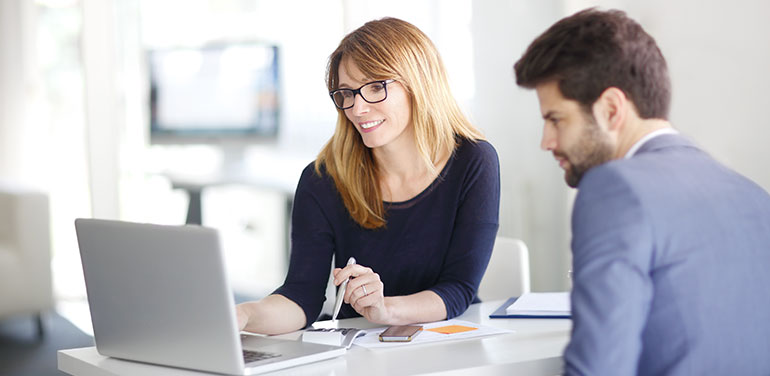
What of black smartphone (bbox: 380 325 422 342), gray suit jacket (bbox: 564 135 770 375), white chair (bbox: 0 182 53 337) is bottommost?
white chair (bbox: 0 182 53 337)

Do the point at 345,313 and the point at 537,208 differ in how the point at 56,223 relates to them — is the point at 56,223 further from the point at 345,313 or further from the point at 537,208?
the point at 537,208

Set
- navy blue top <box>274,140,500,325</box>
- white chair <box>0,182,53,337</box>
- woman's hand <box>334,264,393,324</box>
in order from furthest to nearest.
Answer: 1. white chair <box>0,182,53,337</box>
2. navy blue top <box>274,140,500,325</box>
3. woman's hand <box>334,264,393,324</box>

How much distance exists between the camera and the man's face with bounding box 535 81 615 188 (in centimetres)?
132

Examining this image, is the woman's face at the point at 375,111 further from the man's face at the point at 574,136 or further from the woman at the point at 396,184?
the man's face at the point at 574,136

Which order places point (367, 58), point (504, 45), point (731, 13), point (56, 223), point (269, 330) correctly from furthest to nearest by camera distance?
1. point (504, 45)
2. point (56, 223)
3. point (731, 13)
4. point (367, 58)
5. point (269, 330)

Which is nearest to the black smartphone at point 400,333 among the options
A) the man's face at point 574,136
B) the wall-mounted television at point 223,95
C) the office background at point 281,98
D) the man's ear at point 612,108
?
the man's face at point 574,136

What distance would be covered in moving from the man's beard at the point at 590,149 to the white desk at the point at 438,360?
1.19ft

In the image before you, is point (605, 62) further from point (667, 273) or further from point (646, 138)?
point (667, 273)

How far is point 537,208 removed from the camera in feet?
13.2

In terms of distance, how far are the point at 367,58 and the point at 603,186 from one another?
997mm

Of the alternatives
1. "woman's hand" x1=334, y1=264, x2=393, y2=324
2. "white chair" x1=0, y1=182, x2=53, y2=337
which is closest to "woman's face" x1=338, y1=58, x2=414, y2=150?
"woman's hand" x1=334, y1=264, x2=393, y2=324

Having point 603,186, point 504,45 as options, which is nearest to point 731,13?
point 504,45

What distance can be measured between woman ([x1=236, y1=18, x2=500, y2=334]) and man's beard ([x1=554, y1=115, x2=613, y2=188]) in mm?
693

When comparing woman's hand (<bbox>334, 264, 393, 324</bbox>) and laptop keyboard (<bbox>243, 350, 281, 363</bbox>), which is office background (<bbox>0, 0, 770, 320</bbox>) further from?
laptop keyboard (<bbox>243, 350, 281, 363</bbox>)
